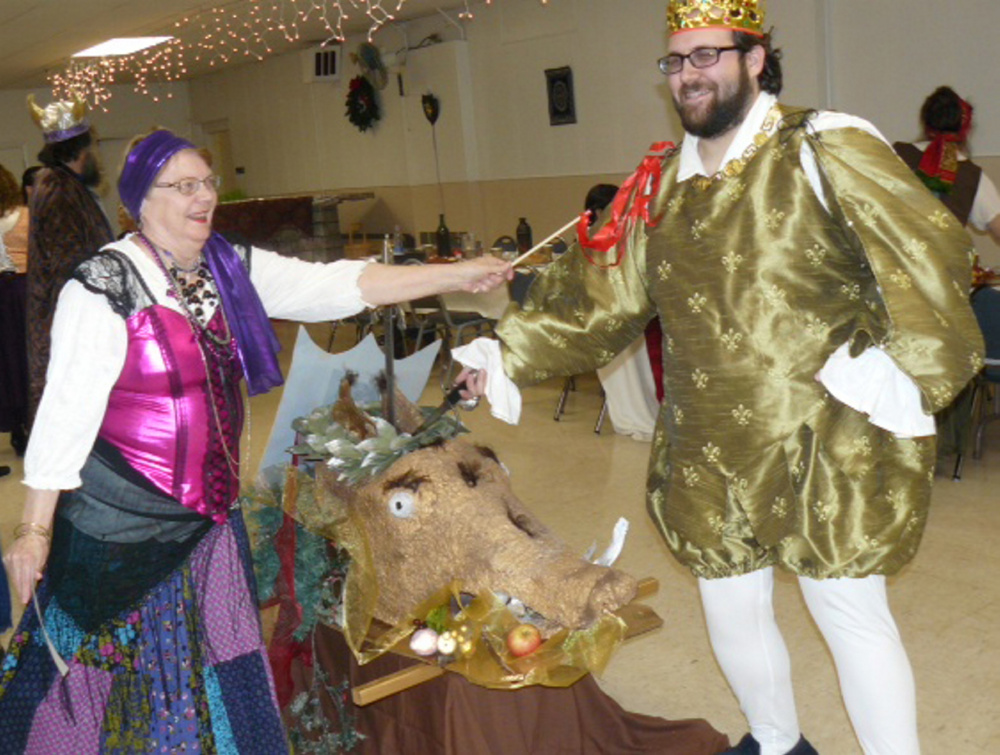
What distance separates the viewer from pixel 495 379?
2.63 m

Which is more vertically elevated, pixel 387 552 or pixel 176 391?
pixel 176 391

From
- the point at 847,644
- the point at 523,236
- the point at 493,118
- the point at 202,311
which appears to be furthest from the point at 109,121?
the point at 847,644

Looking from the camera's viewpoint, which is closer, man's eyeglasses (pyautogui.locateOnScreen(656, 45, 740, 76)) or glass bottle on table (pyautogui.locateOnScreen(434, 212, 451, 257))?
man's eyeglasses (pyautogui.locateOnScreen(656, 45, 740, 76))

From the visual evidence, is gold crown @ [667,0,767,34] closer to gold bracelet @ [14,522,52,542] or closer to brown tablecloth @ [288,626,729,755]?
brown tablecloth @ [288,626,729,755]

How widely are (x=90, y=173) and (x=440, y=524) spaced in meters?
2.74

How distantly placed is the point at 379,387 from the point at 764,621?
94 centimetres

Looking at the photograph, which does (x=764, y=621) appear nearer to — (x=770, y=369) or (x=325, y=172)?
(x=770, y=369)

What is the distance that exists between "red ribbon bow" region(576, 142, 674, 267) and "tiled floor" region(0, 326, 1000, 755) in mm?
Answer: 1254

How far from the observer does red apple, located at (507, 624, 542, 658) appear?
2416 millimetres

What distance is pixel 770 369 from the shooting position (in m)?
2.30

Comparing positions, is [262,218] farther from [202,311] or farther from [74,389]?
[74,389]

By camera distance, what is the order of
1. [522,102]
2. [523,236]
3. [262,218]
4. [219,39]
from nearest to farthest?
[523,236] < [522,102] < [219,39] < [262,218]

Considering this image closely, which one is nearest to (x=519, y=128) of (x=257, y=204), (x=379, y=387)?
(x=257, y=204)

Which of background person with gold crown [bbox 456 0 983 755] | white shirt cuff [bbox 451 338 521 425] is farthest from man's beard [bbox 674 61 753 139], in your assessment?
white shirt cuff [bbox 451 338 521 425]
